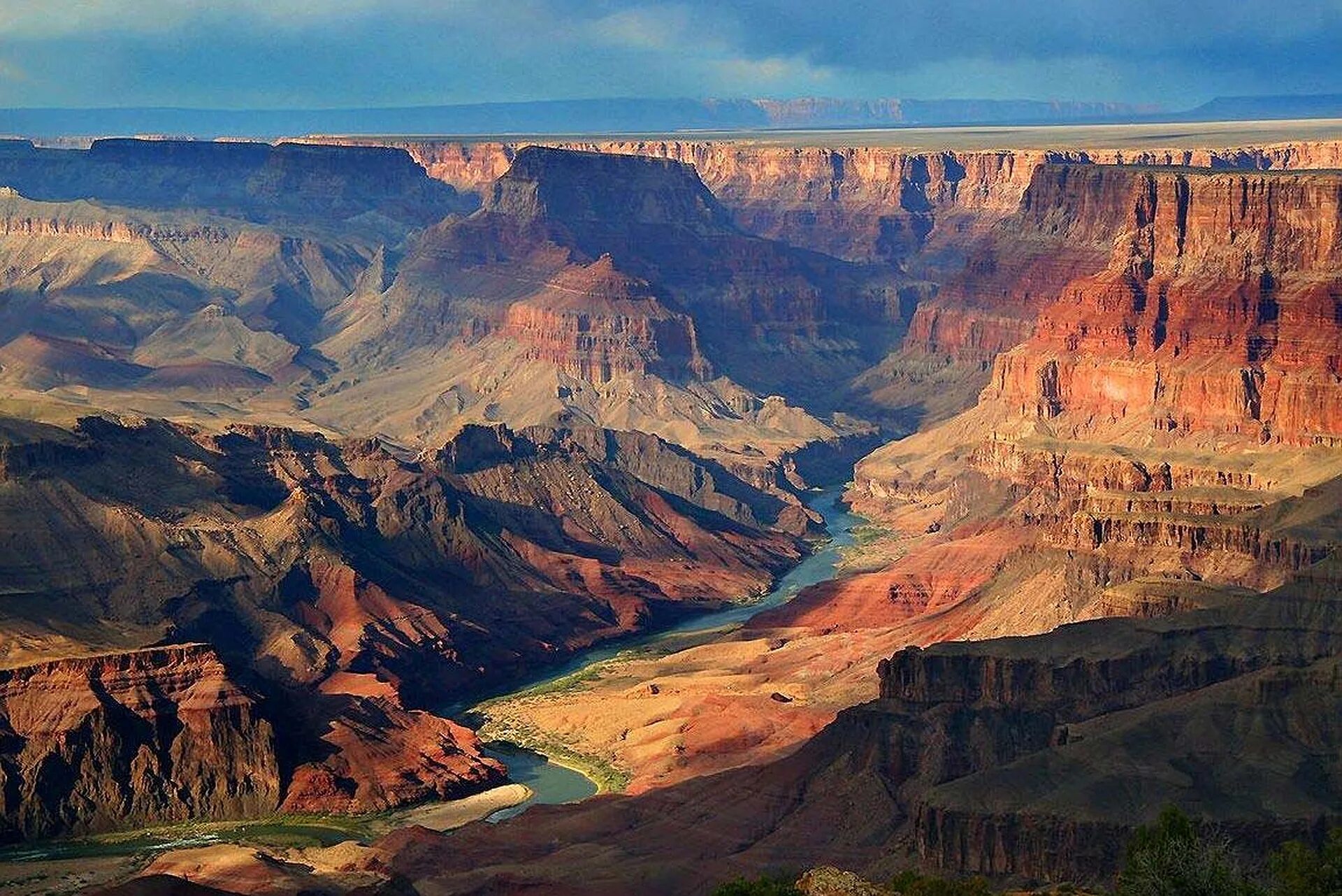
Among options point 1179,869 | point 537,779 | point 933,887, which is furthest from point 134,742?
point 1179,869

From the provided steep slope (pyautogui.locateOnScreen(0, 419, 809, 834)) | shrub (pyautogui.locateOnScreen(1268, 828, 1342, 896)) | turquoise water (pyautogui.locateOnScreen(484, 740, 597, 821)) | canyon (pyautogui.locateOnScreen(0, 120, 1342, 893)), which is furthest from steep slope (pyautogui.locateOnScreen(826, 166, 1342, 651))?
shrub (pyautogui.locateOnScreen(1268, 828, 1342, 896))

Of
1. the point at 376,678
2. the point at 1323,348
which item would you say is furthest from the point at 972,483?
the point at 376,678

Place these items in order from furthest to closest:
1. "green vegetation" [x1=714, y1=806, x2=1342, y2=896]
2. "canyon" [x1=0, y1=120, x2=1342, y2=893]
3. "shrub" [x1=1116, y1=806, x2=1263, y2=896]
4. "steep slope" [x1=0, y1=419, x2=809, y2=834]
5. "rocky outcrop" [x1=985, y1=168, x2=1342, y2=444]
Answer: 1. "rocky outcrop" [x1=985, y1=168, x2=1342, y2=444]
2. "steep slope" [x1=0, y1=419, x2=809, y2=834]
3. "canyon" [x1=0, y1=120, x2=1342, y2=893]
4. "green vegetation" [x1=714, y1=806, x2=1342, y2=896]
5. "shrub" [x1=1116, y1=806, x2=1263, y2=896]

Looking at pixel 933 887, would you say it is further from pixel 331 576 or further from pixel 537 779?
pixel 331 576

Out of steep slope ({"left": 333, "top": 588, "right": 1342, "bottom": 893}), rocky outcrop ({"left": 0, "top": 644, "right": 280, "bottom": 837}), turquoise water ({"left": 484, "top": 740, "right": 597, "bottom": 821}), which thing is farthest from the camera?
turquoise water ({"left": 484, "top": 740, "right": 597, "bottom": 821})

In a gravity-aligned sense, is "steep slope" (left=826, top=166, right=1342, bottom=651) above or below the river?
above

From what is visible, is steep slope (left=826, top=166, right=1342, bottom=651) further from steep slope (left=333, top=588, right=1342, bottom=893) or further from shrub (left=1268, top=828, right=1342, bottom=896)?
shrub (left=1268, top=828, right=1342, bottom=896)

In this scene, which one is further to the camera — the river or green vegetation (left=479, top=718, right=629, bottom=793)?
green vegetation (left=479, top=718, right=629, bottom=793)

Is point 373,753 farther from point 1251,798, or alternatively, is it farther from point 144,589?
point 1251,798
